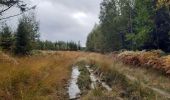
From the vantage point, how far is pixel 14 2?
22891mm

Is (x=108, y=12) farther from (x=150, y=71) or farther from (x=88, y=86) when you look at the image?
(x=88, y=86)

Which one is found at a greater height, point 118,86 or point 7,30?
point 7,30

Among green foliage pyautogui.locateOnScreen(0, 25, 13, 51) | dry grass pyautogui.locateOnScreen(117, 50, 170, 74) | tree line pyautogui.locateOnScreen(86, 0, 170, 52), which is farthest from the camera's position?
tree line pyautogui.locateOnScreen(86, 0, 170, 52)

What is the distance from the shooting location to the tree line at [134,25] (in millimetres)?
47719

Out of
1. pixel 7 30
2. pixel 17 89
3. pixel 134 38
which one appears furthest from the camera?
pixel 134 38

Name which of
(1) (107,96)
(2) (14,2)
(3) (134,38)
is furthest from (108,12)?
(1) (107,96)

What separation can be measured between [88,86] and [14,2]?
788cm

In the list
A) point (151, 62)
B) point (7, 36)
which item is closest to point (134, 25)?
point (7, 36)

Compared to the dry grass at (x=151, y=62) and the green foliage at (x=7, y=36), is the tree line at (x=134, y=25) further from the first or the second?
the green foliage at (x=7, y=36)

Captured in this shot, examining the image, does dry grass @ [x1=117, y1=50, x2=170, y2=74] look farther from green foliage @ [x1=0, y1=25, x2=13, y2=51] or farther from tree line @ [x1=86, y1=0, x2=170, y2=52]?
green foliage @ [x1=0, y1=25, x2=13, y2=51]

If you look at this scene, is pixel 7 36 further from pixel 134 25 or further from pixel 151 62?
pixel 134 25

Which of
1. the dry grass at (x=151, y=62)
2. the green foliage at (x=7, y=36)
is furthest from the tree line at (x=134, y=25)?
the green foliage at (x=7, y=36)

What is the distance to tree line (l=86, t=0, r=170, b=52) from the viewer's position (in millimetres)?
47719

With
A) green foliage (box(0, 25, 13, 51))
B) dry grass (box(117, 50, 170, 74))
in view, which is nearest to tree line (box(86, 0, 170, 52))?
dry grass (box(117, 50, 170, 74))
